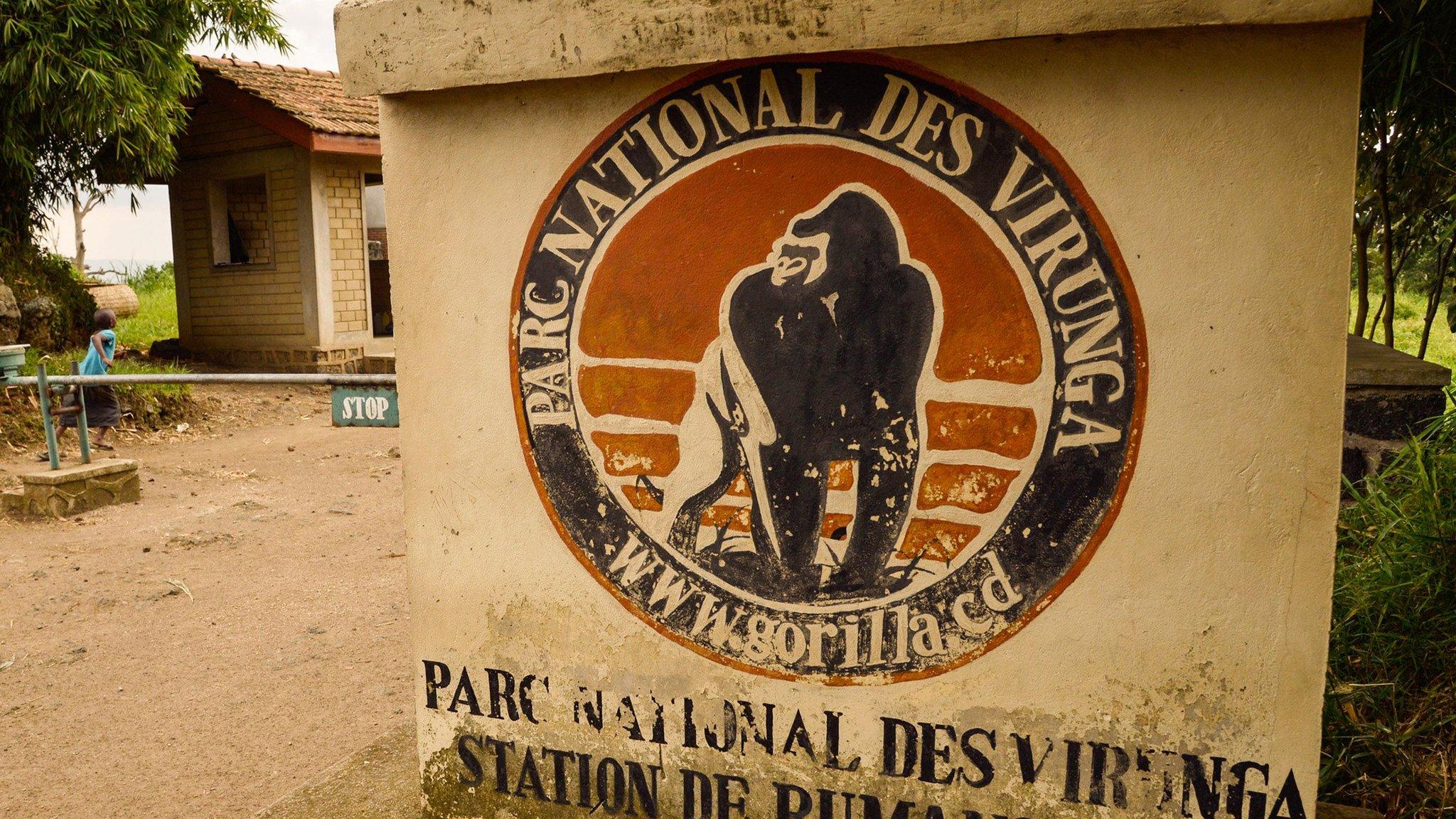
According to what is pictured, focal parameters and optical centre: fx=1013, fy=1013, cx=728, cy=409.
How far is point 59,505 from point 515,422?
581 centimetres

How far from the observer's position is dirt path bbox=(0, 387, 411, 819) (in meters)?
3.10

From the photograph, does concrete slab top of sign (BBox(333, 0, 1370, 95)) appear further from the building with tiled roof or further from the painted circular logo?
the building with tiled roof

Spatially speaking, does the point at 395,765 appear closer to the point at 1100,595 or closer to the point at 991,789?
the point at 991,789

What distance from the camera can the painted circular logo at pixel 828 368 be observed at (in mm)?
1648

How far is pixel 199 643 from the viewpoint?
421 centimetres

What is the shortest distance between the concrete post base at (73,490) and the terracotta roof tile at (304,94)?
5.21 metres

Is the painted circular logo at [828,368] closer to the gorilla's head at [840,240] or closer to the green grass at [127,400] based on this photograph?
the gorilla's head at [840,240]

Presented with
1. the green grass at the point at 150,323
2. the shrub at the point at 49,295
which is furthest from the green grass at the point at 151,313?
the shrub at the point at 49,295

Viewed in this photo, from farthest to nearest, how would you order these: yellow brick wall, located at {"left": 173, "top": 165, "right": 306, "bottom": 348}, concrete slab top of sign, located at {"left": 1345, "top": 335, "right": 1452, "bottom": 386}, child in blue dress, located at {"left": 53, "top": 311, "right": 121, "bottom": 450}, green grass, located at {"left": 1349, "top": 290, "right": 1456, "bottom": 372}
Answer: yellow brick wall, located at {"left": 173, "top": 165, "right": 306, "bottom": 348}
child in blue dress, located at {"left": 53, "top": 311, "right": 121, "bottom": 450}
green grass, located at {"left": 1349, "top": 290, "right": 1456, "bottom": 372}
concrete slab top of sign, located at {"left": 1345, "top": 335, "right": 1452, "bottom": 386}

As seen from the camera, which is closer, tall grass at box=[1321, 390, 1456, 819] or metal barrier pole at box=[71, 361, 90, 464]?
tall grass at box=[1321, 390, 1456, 819]

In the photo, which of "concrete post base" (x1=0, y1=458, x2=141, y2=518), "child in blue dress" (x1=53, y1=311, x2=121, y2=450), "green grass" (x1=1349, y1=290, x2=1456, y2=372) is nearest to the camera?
"concrete post base" (x1=0, y1=458, x2=141, y2=518)

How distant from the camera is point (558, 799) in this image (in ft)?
6.54

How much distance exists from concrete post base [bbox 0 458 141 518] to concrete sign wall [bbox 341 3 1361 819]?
5.52 metres

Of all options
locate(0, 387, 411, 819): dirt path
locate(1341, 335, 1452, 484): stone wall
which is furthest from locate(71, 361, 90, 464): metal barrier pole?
locate(1341, 335, 1452, 484): stone wall
